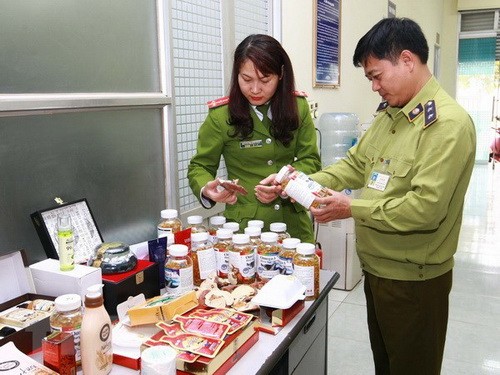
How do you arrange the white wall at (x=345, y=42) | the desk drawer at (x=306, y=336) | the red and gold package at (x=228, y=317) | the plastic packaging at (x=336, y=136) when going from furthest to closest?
the plastic packaging at (x=336, y=136) → the white wall at (x=345, y=42) → the desk drawer at (x=306, y=336) → the red and gold package at (x=228, y=317)

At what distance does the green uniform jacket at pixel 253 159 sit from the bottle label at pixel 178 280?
536 mm

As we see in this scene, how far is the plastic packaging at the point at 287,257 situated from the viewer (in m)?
1.54

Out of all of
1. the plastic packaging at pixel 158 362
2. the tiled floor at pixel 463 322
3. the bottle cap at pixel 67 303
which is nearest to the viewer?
the plastic packaging at pixel 158 362

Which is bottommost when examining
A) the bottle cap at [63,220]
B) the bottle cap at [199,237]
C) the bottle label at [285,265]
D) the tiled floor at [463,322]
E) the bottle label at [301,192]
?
the tiled floor at [463,322]

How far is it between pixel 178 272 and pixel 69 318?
16.2 inches

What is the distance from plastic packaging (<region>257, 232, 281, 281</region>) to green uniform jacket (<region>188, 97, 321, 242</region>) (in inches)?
17.6

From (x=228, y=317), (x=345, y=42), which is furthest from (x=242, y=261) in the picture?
(x=345, y=42)

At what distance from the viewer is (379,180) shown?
172cm

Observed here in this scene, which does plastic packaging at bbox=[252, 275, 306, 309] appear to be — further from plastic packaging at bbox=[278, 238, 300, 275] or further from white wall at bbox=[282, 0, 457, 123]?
white wall at bbox=[282, 0, 457, 123]

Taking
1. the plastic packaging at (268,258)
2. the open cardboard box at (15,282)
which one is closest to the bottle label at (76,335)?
the open cardboard box at (15,282)

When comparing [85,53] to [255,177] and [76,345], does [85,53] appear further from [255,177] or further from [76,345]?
[76,345]

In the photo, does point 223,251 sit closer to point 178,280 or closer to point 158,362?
point 178,280

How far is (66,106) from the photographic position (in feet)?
5.56

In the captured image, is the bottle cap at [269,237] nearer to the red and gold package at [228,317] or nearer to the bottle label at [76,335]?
the red and gold package at [228,317]
